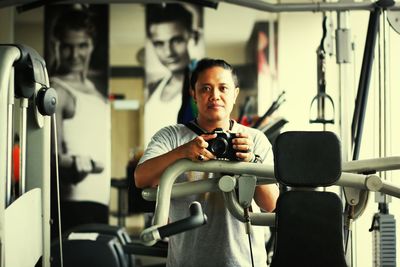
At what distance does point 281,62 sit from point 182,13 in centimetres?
118

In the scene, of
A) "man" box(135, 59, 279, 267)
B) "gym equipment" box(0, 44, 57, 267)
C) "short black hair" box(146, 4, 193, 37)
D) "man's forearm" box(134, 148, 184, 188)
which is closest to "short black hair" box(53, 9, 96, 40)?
"short black hair" box(146, 4, 193, 37)

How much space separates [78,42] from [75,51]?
102mm

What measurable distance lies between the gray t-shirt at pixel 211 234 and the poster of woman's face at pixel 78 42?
4226 mm

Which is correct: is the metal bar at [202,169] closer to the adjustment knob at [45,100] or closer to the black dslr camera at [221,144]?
the black dslr camera at [221,144]

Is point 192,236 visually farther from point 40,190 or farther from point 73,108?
point 73,108

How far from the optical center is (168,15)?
6180 millimetres

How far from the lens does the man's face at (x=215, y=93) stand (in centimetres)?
203

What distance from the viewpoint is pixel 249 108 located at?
19.8 feet

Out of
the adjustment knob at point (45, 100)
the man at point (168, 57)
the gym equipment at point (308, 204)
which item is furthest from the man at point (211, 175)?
the man at point (168, 57)

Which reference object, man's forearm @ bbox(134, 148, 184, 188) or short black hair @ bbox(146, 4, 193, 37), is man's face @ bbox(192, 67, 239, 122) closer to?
man's forearm @ bbox(134, 148, 184, 188)

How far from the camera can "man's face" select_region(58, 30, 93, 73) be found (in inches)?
243

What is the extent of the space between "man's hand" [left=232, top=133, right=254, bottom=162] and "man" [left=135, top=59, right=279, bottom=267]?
16mm

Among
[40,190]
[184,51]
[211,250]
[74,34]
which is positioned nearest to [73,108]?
[74,34]

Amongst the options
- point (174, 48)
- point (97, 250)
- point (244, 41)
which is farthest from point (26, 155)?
point (244, 41)
